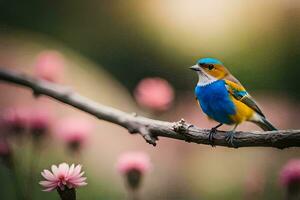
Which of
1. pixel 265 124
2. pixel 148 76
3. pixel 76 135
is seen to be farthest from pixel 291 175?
pixel 148 76

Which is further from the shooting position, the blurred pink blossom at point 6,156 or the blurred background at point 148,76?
the blurred background at point 148,76

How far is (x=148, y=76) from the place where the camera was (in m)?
1.31

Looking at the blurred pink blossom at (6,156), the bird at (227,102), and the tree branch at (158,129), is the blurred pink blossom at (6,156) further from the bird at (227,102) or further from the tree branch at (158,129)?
the bird at (227,102)

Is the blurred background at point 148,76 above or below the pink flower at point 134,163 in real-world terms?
above

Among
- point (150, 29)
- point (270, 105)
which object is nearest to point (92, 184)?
point (270, 105)

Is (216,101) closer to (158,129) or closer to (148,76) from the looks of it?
(158,129)

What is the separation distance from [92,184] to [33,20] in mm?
625

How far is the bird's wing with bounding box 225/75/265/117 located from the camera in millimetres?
464

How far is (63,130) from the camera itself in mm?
643

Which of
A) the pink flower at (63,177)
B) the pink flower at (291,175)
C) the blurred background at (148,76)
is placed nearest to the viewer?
the pink flower at (63,177)

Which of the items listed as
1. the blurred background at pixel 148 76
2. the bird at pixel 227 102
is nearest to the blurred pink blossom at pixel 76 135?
the blurred background at pixel 148 76

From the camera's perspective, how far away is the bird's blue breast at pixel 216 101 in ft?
1.51

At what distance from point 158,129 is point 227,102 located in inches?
2.3

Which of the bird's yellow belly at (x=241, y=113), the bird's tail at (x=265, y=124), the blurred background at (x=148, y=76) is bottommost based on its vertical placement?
the bird's tail at (x=265, y=124)
